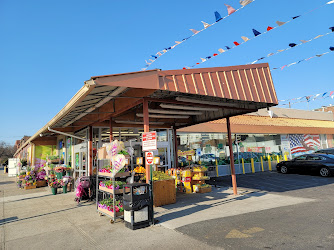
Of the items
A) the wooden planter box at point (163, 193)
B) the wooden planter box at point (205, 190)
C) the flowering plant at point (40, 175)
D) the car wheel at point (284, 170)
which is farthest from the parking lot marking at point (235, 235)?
the flowering plant at point (40, 175)

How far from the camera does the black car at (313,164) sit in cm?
1369

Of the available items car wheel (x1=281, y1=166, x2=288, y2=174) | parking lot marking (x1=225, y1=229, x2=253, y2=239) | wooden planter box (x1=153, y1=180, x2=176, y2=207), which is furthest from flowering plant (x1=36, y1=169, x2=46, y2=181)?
car wheel (x1=281, y1=166, x2=288, y2=174)

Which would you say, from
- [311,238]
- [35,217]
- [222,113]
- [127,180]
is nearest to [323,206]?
[311,238]

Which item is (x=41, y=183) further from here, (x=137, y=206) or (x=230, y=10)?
(x=230, y=10)

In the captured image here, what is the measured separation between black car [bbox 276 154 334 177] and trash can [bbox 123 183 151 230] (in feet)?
41.3

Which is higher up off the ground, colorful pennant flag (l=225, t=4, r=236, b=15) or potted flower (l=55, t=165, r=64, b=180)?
colorful pennant flag (l=225, t=4, r=236, b=15)

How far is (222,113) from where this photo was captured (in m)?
10.2

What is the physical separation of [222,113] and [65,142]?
1079 cm

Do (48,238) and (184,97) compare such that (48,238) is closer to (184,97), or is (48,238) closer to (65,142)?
(184,97)

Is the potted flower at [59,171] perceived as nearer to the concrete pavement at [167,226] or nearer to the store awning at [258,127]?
the concrete pavement at [167,226]

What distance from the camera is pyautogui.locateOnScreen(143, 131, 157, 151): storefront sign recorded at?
578cm

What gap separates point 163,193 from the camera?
26.3ft

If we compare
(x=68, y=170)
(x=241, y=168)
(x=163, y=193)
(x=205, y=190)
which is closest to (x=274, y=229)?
(x=163, y=193)

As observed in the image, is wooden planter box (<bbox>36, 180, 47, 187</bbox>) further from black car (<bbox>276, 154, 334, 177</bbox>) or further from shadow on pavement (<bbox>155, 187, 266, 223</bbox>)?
black car (<bbox>276, 154, 334, 177</bbox>)
